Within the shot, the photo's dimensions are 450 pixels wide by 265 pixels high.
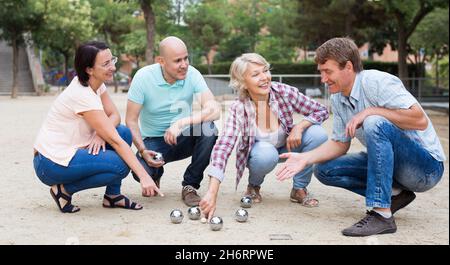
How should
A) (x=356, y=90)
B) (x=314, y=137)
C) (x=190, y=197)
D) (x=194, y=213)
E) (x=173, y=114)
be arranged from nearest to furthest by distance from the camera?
(x=356, y=90) < (x=194, y=213) < (x=314, y=137) < (x=190, y=197) < (x=173, y=114)

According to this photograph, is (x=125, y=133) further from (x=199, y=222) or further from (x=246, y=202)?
(x=246, y=202)

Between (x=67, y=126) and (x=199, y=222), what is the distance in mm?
1204

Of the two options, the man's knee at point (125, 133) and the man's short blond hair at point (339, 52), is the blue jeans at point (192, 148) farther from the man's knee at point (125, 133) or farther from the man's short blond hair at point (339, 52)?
the man's short blond hair at point (339, 52)

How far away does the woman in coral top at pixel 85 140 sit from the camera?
Result: 4.39 m

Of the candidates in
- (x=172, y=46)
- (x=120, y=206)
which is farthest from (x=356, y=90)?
(x=120, y=206)

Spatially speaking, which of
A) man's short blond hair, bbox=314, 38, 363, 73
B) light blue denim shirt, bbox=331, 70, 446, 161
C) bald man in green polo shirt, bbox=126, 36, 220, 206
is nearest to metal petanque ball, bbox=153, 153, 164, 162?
bald man in green polo shirt, bbox=126, 36, 220, 206

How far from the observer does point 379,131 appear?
3.94 metres

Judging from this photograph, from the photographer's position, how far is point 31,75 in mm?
35938

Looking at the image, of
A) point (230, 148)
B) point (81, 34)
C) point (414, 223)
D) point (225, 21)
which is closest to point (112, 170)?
point (230, 148)

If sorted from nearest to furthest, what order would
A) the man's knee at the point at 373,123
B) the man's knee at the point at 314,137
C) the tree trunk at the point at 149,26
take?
1. the man's knee at the point at 373,123
2. the man's knee at the point at 314,137
3. the tree trunk at the point at 149,26

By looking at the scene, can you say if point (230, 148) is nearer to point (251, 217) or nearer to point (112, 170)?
point (251, 217)

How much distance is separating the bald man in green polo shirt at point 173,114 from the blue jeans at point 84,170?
440mm

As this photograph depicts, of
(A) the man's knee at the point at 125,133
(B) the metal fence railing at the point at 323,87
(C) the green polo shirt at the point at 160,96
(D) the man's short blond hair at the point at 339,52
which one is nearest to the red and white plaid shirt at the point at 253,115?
(C) the green polo shirt at the point at 160,96
